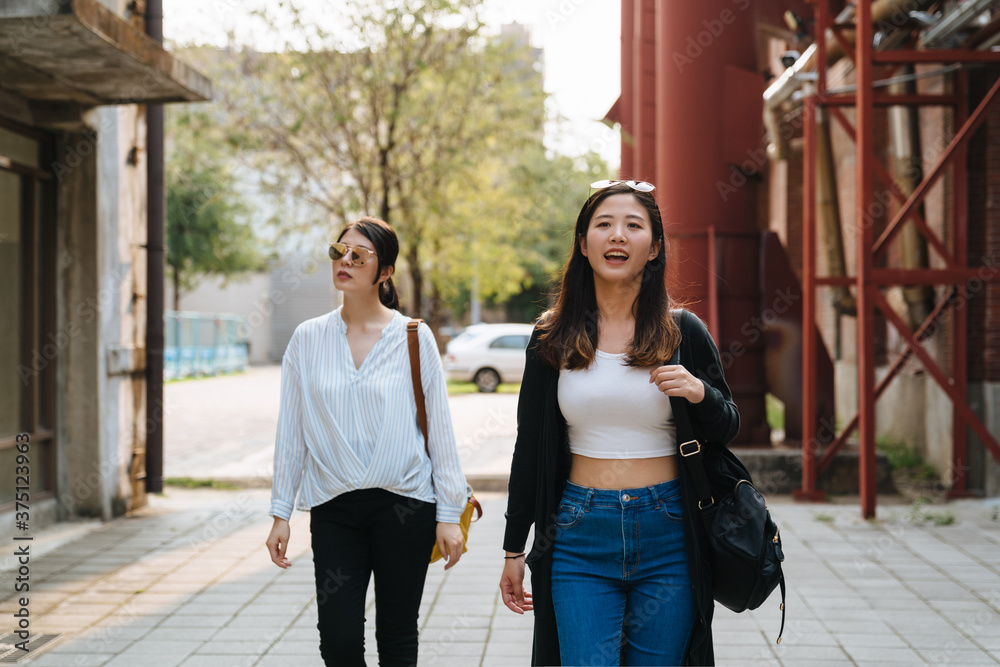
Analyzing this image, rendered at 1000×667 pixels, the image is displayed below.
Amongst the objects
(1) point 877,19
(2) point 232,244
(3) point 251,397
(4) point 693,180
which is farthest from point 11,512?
(2) point 232,244

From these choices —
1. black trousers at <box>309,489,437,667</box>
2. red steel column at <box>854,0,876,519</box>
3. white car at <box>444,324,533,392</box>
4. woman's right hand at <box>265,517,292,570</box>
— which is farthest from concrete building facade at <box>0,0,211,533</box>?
white car at <box>444,324,533,392</box>

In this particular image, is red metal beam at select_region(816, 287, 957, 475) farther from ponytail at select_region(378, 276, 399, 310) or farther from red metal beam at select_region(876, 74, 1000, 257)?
ponytail at select_region(378, 276, 399, 310)

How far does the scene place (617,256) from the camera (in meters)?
2.67

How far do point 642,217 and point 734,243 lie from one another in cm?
743

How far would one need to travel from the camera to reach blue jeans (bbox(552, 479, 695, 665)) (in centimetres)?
253

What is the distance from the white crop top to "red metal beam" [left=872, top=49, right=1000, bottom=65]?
20.4ft

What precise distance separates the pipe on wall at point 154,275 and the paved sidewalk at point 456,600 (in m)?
0.80

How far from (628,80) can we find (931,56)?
7995mm

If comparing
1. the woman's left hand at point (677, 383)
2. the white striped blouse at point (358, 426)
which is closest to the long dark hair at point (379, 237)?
the white striped blouse at point (358, 426)

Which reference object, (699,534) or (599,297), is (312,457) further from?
(699,534)

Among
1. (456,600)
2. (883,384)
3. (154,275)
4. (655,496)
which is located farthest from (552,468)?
(883,384)

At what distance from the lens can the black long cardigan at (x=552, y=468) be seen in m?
2.54

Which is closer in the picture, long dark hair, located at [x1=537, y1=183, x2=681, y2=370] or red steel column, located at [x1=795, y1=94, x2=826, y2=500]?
long dark hair, located at [x1=537, y1=183, x2=681, y2=370]

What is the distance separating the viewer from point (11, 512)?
7066 millimetres
